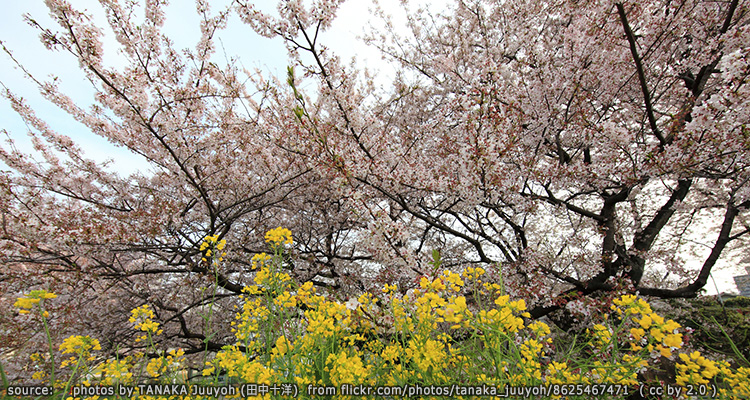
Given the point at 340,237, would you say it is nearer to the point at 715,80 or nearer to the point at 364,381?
the point at 364,381

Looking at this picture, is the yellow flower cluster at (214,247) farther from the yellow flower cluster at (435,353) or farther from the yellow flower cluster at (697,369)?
the yellow flower cluster at (697,369)

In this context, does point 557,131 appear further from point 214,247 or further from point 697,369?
point 214,247

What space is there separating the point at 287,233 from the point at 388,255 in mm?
1309

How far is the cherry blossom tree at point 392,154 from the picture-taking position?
10.0 ft

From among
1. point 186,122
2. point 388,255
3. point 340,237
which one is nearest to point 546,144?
point 388,255

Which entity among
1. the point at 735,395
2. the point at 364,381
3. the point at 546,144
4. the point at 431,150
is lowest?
the point at 735,395

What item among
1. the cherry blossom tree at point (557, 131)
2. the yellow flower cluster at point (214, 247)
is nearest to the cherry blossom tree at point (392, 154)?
the cherry blossom tree at point (557, 131)

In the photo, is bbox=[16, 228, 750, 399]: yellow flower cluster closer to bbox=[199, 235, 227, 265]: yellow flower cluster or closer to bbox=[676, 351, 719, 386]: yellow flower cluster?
bbox=[676, 351, 719, 386]: yellow flower cluster

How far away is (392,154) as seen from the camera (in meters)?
3.82

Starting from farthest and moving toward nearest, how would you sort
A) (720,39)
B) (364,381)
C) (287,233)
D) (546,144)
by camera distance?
(546,144), (720,39), (287,233), (364,381)

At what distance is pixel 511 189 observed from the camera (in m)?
3.59

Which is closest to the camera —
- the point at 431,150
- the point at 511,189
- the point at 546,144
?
the point at 511,189

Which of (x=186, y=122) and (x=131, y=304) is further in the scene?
(x=131, y=304)

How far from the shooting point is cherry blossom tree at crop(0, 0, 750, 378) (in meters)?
3.06
